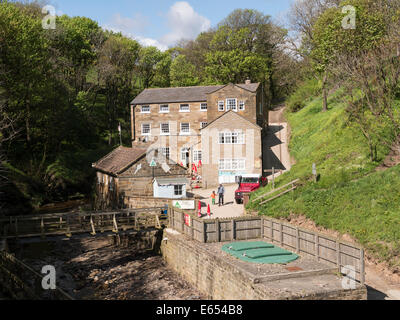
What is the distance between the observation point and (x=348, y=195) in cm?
2367

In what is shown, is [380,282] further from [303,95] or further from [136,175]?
[303,95]

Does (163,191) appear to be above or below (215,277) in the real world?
above

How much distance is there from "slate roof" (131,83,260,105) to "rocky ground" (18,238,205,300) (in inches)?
893

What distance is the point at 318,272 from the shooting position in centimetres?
1591

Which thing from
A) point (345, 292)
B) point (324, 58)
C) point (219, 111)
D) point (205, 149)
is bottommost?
point (345, 292)

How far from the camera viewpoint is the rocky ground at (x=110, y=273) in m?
20.8

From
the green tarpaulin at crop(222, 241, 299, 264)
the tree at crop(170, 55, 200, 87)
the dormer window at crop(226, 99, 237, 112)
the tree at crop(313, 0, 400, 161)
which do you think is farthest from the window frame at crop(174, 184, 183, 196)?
the tree at crop(170, 55, 200, 87)

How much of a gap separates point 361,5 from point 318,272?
30701mm

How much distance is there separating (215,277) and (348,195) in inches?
403

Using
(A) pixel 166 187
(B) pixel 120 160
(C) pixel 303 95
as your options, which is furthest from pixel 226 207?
(C) pixel 303 95

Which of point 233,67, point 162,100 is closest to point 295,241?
point 162,100

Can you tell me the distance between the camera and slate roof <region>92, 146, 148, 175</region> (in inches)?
1275

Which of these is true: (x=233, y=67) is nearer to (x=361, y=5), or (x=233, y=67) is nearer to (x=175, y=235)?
(x=361, y=5)

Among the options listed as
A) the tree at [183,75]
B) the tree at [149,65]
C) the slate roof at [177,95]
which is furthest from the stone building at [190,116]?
the tree at [149,65]
